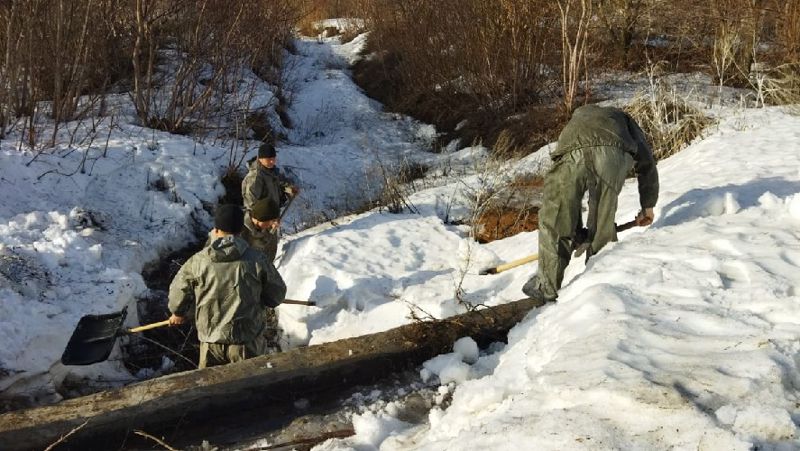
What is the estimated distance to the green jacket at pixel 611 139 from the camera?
4.02m

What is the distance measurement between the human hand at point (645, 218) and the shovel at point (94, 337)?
3574 millimetres

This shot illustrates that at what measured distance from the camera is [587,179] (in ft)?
13.3

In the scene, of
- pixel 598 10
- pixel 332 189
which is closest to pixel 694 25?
pixel 598 10

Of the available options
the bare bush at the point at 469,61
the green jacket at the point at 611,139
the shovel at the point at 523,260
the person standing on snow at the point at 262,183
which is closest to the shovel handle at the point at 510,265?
the shovel at the point at 523,260

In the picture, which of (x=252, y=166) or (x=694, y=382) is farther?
(x=252, y=166)

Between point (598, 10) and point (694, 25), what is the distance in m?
2.06

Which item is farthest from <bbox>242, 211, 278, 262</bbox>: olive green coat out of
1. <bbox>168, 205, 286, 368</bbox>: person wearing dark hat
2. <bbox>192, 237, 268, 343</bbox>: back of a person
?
<bbox>192, 237, 268, 343</bbox>: back of a person

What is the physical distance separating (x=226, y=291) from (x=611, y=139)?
2771 mm

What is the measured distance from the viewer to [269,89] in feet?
47.5

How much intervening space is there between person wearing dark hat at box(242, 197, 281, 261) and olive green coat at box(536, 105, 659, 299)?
2604mm

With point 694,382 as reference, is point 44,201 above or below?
below

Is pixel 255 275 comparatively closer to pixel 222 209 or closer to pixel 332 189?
pixel 222 209

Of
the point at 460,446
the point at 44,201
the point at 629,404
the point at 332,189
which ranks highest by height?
the point at 629,404

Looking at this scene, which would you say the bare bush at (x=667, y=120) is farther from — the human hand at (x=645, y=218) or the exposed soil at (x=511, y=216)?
the human hand at (x=645, y=218)
